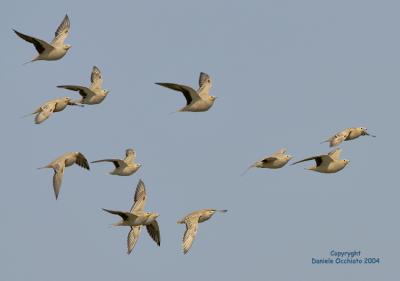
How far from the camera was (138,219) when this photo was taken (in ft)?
163

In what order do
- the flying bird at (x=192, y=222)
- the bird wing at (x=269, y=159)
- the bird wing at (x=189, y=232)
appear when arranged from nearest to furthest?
the bird wing at (x=189, y=232) → the flying bird at (x=192, y=222) → the bird wing at (x=269, y=159)

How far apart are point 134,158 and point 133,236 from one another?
12.2 feet

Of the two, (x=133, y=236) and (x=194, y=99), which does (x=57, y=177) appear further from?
(x=194, y=99)

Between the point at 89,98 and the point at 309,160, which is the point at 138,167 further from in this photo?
the point at 309,160

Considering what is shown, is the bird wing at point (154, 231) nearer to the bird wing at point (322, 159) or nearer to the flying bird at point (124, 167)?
the flying bird at point (124, 167)

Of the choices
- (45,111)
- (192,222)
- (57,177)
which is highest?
(45,111)

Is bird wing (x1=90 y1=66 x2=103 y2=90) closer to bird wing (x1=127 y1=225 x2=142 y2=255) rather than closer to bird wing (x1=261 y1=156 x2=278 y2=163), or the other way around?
bird wing (x1=127 y1=225 x2=142 y2=255)

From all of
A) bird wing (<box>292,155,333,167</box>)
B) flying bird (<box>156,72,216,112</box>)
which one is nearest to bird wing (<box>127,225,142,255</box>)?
flying bird (<box>156,72,216,112</box>)

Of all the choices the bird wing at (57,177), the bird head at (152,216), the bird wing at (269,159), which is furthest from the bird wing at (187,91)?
the bird wing at (57,177)

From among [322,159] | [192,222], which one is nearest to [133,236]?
[192,222]

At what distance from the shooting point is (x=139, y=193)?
177 feet

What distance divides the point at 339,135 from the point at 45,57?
39.4ft

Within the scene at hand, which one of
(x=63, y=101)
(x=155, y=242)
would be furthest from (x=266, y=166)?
(x=63, y=101)

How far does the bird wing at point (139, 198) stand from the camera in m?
53.2
